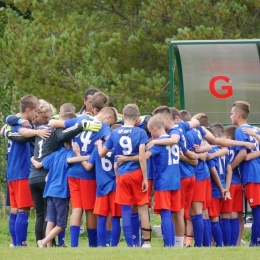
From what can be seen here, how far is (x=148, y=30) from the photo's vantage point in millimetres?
22375

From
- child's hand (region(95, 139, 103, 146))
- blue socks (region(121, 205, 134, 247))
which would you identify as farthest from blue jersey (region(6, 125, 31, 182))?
blue socks (region(121, 205, 134, 247))

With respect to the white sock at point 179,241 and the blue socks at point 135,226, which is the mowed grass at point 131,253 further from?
the blue socks at point 135,226

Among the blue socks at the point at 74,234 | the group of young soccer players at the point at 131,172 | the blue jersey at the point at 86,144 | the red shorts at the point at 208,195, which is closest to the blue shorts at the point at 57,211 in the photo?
the group of young soccer players at the point at 131,172

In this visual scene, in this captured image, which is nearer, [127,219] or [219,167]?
[127,219]

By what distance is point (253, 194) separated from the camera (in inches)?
471

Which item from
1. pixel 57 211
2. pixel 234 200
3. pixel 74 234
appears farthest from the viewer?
pixel 234 200

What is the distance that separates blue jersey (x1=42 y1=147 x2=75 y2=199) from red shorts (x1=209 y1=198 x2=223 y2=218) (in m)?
2.15

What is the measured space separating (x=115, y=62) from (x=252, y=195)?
1009 cm

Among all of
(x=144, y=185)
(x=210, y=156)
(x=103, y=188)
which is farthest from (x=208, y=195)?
(x=103, y=188)

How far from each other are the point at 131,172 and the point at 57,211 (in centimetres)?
109

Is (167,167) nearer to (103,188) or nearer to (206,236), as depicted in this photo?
(103,188)

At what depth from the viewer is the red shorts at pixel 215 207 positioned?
12266mm

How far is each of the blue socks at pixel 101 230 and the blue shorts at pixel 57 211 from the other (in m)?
0.43

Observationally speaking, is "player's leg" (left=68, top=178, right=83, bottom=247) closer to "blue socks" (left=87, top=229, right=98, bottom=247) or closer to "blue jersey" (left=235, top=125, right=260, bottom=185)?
"blue socks" (left=87, top=229, right=98, bottom=247)
